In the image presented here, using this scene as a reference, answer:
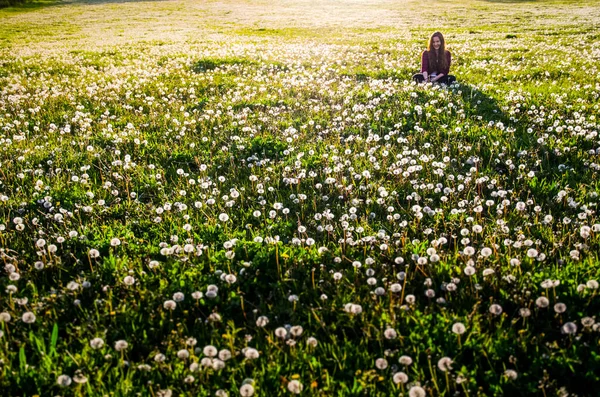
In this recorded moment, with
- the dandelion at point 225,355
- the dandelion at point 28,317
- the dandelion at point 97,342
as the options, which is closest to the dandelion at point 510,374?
the dandelion at point 225,355

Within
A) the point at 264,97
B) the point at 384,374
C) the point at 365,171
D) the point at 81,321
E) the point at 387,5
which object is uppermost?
the point at 387,5

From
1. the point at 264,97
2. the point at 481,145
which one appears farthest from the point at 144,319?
the point at 264,97

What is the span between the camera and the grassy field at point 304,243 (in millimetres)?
2863

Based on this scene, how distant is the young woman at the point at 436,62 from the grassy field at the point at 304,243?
1393 mm

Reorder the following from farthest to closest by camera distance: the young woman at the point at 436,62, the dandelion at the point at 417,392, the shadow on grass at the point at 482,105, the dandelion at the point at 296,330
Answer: the young woman at the point at 436,62 → the shadow on grass at the point at 482,105 → the dandelion at the point at 296,330 → the dandelion at the point at 417,392

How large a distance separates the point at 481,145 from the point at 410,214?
253 cm

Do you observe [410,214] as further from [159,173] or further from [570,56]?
[570,56]

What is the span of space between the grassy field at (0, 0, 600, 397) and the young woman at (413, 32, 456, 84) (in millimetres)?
1393

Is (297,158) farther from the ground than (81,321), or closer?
farther from the ground

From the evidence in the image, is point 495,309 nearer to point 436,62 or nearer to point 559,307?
point 559,307

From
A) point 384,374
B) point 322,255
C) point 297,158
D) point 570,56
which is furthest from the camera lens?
point 570,56

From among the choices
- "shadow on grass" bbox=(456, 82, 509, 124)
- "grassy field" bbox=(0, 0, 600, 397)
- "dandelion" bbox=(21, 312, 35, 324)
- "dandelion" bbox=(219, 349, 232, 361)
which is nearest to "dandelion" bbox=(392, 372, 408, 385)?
"grassy field" bbox=(0, 0, 600, 397)

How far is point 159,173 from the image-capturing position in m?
6.01

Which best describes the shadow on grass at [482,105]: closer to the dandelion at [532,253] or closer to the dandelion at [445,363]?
the dandelion at [532,253]
